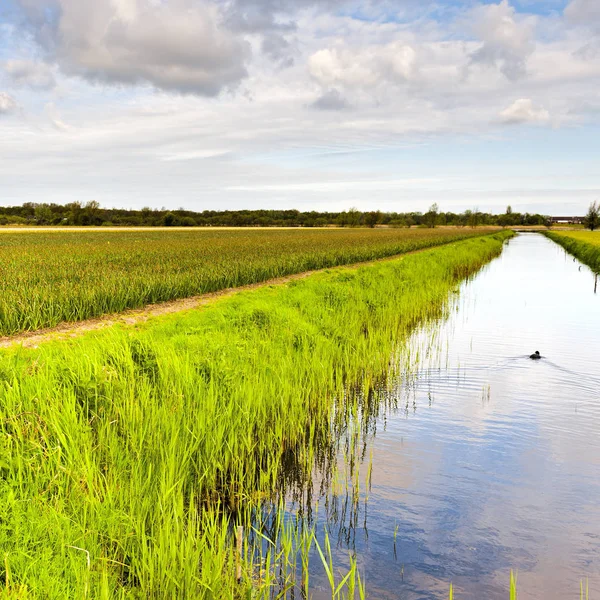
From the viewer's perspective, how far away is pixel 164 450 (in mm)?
5949

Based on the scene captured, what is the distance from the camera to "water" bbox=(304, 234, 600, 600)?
5.38m

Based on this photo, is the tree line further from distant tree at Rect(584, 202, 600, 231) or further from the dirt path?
the dirt path

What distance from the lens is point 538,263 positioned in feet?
151

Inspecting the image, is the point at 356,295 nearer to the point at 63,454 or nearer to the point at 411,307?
the point at 411,307

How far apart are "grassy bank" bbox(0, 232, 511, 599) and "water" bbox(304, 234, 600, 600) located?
727 mm

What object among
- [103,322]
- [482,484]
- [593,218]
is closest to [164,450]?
[482,484]

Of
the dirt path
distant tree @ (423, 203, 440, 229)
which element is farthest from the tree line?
the dirt path

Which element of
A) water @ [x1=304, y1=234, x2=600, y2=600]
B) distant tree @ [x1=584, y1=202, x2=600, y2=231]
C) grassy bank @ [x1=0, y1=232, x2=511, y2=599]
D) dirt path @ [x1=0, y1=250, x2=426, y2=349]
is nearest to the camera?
grassy bank @ [x1=0, y1=232, x2=511, y2=599]

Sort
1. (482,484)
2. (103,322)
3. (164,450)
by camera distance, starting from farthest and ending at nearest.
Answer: (103,322), (482,484), (164,450)

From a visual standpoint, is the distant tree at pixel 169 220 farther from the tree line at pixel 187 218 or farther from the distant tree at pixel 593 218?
the distant tree at pixel 593 218

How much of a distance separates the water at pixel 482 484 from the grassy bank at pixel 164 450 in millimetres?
727

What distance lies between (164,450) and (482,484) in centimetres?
426

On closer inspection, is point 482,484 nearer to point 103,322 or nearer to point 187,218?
point 103,322

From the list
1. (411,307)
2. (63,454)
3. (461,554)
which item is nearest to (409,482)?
(461,554)
